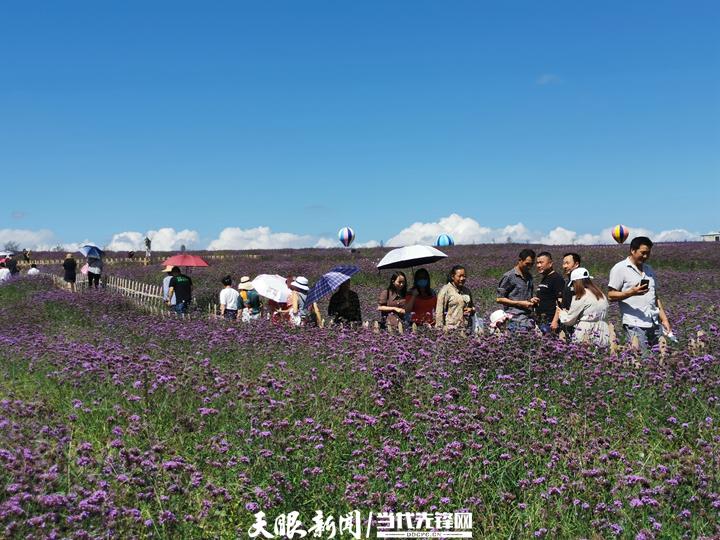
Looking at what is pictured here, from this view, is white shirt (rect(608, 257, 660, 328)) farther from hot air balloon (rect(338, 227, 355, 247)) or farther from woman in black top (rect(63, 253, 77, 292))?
hot air balloon (rect(338, 227, 355, 247))

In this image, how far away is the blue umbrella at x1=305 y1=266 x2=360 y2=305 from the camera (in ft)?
32.4

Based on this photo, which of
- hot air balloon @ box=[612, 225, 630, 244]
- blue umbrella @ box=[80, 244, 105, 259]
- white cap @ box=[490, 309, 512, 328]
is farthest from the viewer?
hot air balloon @ box=[612, 225, 630, 244]

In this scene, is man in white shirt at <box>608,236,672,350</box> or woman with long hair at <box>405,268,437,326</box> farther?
woman with long hair at <box>405,268,437,326</box>

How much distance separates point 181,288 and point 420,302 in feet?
23.8

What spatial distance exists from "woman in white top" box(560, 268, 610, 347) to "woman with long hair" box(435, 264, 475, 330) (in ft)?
4.18

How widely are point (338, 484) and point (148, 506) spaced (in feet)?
3.90

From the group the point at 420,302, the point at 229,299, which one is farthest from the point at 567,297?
the point at 229,299

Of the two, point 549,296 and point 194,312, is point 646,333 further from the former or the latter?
point 194,312

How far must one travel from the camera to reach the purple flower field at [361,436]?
349 centimetres

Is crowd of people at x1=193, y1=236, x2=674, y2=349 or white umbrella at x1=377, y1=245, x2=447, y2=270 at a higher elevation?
white umbrella at x1=377, y1=245, x2=447, y2=270

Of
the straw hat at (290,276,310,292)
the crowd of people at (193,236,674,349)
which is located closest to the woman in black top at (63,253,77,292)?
the crowd of people at (193,236,674,349)

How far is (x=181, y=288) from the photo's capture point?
14.6 metres

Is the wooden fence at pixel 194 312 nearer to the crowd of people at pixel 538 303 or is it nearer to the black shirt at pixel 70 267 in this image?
the crowd of people at pixel 538 303

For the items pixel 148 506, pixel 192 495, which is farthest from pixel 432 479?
pixel 148 506
